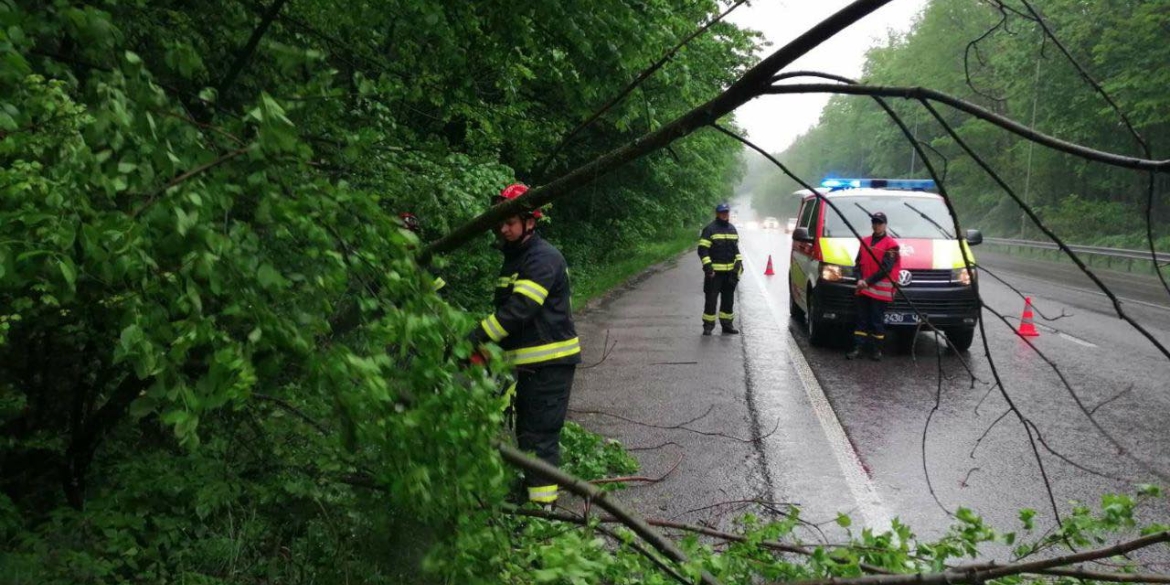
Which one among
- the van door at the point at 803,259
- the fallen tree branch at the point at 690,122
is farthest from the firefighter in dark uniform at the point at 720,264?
the fallen tree branch at the point at 690,122

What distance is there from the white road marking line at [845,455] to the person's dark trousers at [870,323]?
0.71m

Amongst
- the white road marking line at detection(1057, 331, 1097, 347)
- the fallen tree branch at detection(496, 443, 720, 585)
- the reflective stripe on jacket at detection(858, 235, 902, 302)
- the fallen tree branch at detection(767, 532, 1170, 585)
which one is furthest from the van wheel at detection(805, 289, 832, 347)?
the fallen tree branch at detection(496, 443, 720, 585)

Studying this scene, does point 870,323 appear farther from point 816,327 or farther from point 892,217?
point 892,217

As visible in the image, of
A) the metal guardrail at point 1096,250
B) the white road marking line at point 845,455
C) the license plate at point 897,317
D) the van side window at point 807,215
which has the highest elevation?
the van side window at point 807,215

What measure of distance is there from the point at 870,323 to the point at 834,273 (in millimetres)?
801

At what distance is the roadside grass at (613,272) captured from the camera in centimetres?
1684

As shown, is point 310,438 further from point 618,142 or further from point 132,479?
point 618,142

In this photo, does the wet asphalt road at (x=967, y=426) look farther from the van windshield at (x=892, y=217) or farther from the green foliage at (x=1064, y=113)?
the green foliage at (x=1064, y=113)

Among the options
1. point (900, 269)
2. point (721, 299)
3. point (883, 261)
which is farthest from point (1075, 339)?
point (721, 299)

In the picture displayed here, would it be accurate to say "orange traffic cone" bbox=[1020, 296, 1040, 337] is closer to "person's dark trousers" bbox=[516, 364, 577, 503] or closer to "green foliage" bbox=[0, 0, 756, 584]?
"green foliage" bbox=[0, 0, 756, 584]

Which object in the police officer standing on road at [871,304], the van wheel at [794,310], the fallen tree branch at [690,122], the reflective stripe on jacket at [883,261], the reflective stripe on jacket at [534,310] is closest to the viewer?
the fallen tree branch at [690,122]

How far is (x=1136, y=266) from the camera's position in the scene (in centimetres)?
2734

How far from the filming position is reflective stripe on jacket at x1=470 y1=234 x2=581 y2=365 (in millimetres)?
4402

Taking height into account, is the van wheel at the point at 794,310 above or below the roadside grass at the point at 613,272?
above
